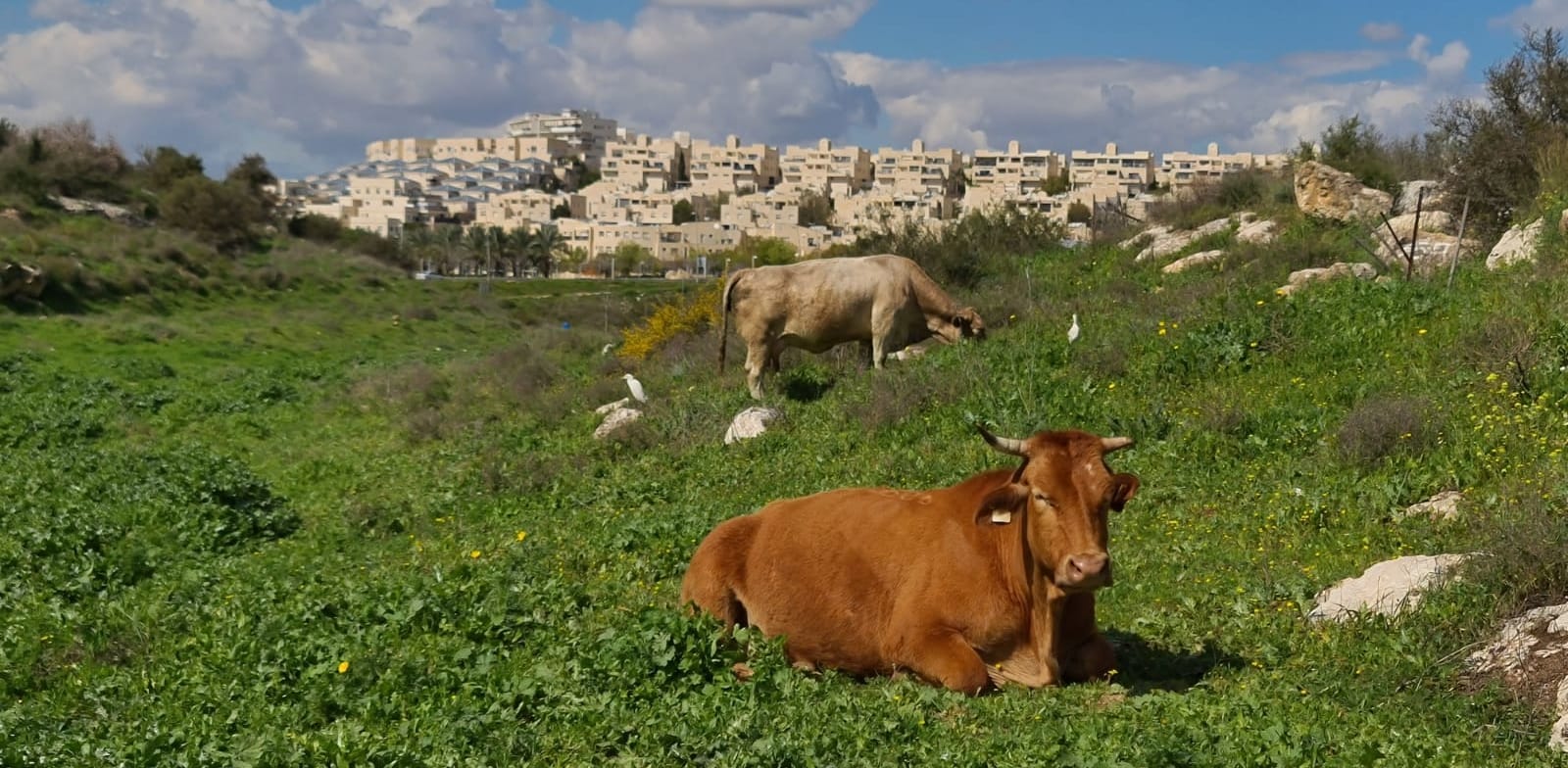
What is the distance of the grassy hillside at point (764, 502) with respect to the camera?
7.07m

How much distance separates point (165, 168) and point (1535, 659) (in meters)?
86.2

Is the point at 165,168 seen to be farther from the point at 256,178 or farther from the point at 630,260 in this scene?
the point at 630,260

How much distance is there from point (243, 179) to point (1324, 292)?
8049cm

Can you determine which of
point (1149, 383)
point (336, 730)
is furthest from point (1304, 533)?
point (336, 730)

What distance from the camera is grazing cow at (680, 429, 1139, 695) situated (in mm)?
7465

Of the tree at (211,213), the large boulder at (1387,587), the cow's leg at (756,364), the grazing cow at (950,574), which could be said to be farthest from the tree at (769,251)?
the grazing cow at (950,574)

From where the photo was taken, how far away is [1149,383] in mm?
15945

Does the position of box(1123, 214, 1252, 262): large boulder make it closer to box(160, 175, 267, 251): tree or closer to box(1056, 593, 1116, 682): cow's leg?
box(1056, 593, 1116, 682): cow's leg

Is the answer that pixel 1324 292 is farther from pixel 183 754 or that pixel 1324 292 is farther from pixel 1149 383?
pixel 183 754

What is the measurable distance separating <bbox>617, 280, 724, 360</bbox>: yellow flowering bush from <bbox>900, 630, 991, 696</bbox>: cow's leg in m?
20.7

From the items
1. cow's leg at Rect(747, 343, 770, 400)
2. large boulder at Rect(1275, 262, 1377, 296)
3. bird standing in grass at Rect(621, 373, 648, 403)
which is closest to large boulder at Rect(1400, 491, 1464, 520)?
large boulder at Rect(1275, 262, 1377, 296)

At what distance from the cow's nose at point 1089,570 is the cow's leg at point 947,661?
2.90 ft

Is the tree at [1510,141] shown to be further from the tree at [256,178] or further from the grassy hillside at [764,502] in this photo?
the tree at [256,178]

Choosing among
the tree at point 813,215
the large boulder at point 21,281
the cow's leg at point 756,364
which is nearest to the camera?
the cow's leg at point 756,364
